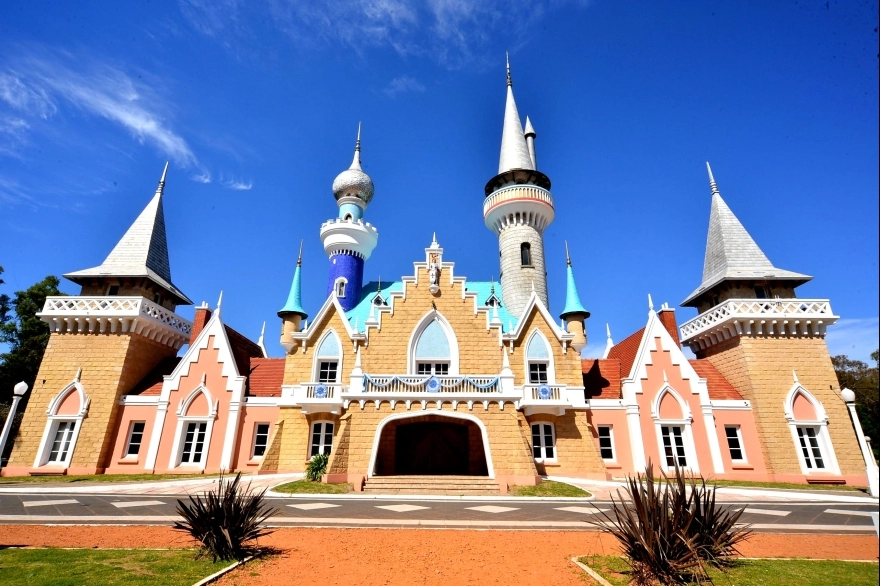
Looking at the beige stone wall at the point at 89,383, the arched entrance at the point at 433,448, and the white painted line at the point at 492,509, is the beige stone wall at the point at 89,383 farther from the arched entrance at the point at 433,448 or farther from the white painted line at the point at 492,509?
the white painted line at the point at 492,509

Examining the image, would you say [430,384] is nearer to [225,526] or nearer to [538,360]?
[538,360]

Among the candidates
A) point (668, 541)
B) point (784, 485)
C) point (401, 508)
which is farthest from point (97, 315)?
point (784, 485)

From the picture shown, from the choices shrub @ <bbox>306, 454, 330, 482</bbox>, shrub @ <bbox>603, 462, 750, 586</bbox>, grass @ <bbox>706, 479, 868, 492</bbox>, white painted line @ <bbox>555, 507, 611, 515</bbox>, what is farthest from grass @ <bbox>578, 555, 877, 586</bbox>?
grass @ <bbox>706, 479, 868, 492</bbox>

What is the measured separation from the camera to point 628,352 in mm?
26703

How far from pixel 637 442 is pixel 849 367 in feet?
141

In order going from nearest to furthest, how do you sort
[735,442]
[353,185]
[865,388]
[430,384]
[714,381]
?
[430,384], [735,442], [714,381], [353,185], [865,388]

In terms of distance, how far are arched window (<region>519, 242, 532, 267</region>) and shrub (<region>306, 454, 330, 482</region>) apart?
1773 cm

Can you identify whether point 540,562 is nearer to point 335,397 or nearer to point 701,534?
point 701,534

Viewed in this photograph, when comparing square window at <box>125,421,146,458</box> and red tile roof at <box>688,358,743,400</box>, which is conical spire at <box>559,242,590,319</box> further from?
square window at <box>125,421,146,458</box>

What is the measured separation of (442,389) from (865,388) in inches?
1753

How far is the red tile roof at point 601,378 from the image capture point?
24.3 meters

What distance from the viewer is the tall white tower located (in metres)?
29.3

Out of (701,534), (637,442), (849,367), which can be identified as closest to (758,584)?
(701,534)

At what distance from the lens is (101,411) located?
23.2 metres
